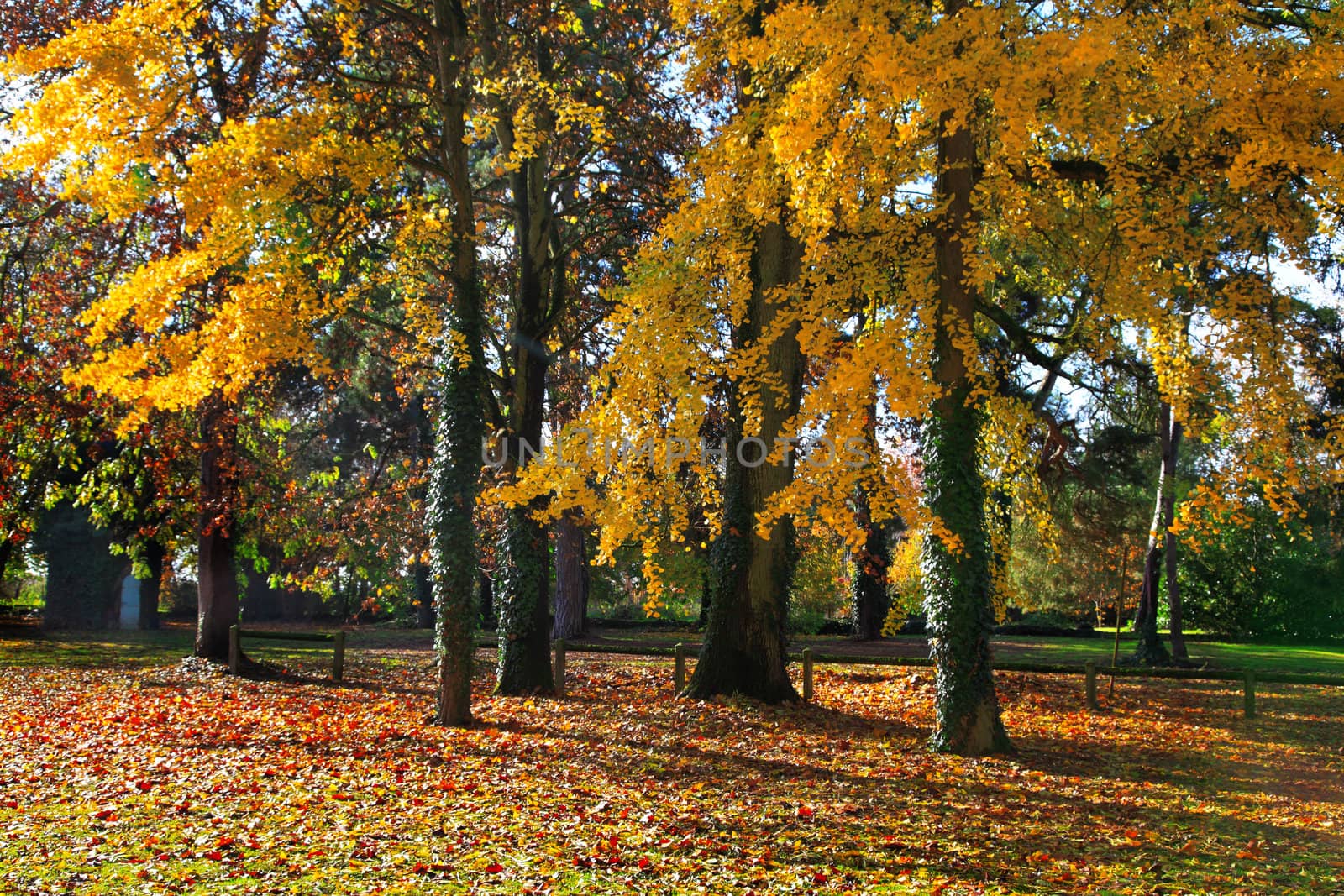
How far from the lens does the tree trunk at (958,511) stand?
8.83 meters

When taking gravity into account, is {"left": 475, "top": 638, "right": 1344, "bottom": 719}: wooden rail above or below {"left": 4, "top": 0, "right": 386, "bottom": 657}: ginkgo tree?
below

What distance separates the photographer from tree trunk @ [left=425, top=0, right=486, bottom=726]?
32.4 feet

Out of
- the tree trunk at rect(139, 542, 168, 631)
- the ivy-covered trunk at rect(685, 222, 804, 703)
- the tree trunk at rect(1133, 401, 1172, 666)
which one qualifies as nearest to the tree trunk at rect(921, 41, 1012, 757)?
the ivy-covered trunk at rect(685, 222, 804, 703)

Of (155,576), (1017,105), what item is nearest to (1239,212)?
(1017,105)

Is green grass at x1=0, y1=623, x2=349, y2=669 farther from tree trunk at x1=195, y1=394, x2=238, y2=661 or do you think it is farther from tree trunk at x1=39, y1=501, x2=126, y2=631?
tree trunk at x1=195, y1=394, x2=238, y2=661

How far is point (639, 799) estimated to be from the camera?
692 centimetres

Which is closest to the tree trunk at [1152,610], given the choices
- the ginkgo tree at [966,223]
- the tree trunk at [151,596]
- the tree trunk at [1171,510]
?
the tree trunk at [1171,510]

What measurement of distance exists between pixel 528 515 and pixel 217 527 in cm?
562

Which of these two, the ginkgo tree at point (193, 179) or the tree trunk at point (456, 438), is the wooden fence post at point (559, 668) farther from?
the ginkgo tree at point (193, 179)

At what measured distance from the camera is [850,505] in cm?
891

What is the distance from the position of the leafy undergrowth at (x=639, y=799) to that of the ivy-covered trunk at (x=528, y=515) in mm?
961

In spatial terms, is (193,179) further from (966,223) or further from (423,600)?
(423,600)

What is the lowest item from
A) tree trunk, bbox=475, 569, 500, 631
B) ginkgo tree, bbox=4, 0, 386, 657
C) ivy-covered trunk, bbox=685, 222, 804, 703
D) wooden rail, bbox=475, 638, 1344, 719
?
tree trunk, bbox=475, 569, 500, 631

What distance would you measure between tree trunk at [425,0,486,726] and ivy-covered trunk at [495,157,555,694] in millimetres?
2317
